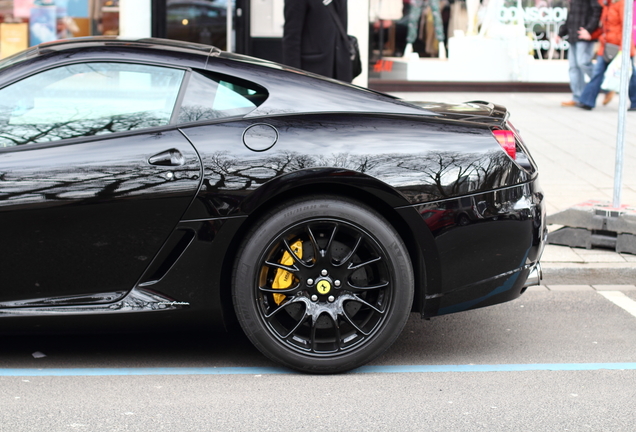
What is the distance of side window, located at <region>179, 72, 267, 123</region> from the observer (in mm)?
3943

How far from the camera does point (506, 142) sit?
4133mm

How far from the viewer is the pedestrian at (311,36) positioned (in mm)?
7203

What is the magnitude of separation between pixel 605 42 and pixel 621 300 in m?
7.96

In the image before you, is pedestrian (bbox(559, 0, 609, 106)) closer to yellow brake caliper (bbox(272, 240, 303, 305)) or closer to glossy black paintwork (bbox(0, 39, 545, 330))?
glossy black paintwork (bbox(0, 39, 545, 330))

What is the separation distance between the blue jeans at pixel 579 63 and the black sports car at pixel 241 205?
985 centimetres

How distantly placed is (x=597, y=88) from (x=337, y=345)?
10.1 meters

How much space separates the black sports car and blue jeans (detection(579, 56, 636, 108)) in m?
9.33

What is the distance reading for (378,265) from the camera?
3971 mm

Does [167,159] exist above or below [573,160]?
above

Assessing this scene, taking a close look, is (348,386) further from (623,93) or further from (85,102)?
(623,93)

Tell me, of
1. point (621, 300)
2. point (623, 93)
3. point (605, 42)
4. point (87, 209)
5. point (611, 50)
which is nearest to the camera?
point (87, 209)

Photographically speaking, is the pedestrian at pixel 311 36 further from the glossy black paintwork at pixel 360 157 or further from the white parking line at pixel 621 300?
the glossy black paintwork at pixel 360 157

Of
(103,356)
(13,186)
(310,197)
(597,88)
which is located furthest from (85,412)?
(597,88)

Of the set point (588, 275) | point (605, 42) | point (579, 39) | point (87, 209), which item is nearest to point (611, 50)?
point (605, 42)
